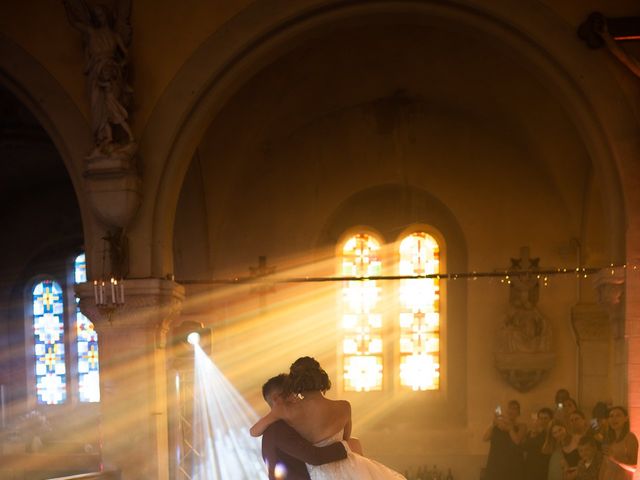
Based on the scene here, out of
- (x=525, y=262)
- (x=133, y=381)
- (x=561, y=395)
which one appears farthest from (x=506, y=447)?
(x=133, y=381)

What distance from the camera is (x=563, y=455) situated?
1018cm

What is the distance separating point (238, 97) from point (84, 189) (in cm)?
395

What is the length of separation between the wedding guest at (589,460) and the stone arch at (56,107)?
19.1 feet

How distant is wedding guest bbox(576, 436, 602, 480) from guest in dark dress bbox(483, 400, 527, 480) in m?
2.15

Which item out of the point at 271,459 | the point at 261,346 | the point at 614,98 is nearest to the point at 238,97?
the point at 261,346

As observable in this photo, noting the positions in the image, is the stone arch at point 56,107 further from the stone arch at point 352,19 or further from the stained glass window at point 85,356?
the stained glass window at point 85,356

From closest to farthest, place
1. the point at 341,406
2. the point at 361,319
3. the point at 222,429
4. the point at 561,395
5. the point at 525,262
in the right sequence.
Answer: the point at 341,406 → the point at 561,395 → the point at 222,429 → the point at 525,262 → the point at 361,319

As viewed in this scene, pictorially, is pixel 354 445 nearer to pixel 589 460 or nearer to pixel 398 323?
pixel 589 460

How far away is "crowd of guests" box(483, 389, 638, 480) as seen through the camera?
862cm

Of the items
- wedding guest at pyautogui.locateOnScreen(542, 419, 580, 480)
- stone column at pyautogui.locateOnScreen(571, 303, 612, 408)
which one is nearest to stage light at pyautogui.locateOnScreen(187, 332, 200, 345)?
wedding guest at pyautogui.locateOnScreen(542, 419, 580, 480)

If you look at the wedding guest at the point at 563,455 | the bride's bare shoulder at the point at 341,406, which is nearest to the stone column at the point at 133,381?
the bride's bare shoulder at the point at 341,406

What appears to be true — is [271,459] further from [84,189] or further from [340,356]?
[340,356]

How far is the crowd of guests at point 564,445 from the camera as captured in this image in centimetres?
862

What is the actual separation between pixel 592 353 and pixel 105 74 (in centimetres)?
838
